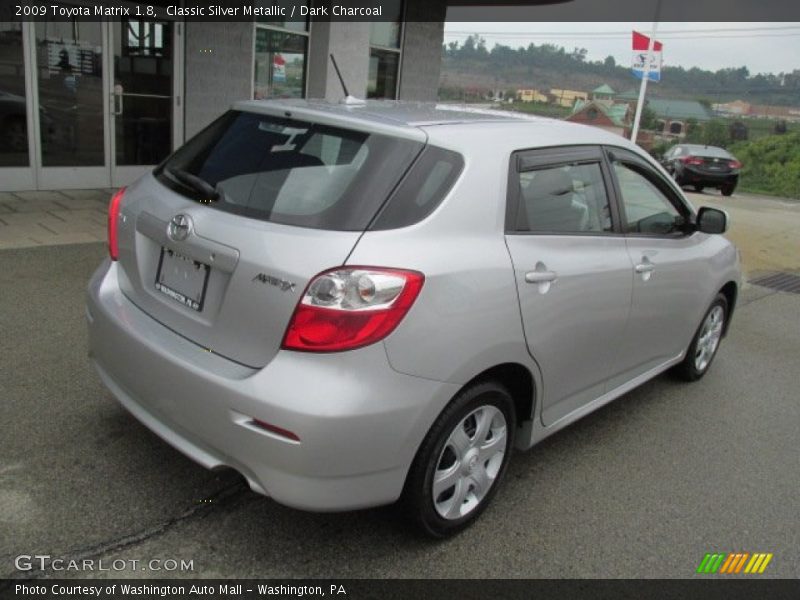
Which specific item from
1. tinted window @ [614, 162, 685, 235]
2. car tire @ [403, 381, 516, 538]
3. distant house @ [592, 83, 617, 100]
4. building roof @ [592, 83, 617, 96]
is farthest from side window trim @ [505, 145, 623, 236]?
building roof @ [592, 83, 617, 96]

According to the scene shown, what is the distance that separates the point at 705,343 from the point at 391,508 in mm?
3004

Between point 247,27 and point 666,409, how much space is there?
7.86 m

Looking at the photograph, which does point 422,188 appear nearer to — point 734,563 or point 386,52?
point 734,563

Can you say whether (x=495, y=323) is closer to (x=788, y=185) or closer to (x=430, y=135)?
(x=430, y=135)

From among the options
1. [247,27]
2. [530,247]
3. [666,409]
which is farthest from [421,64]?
[530,247]

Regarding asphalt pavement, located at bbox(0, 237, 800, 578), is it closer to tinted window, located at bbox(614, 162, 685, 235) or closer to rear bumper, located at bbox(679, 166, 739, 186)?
tinted window, located at bbox(614, 162, 685, 235)

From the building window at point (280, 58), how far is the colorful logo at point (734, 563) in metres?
9.01

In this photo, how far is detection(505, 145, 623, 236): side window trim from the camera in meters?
2.85

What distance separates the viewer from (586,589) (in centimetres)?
265

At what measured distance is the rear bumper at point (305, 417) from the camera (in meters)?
2.28

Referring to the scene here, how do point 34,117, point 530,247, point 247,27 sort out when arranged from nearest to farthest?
1. point 530,247
2. point 34,117
3. point 247,27

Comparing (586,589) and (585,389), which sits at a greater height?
(585,389)

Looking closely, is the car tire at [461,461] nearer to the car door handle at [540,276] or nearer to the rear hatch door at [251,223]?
the car door handle at [540,276]

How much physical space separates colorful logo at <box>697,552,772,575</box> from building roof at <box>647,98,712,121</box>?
38.9 meters
